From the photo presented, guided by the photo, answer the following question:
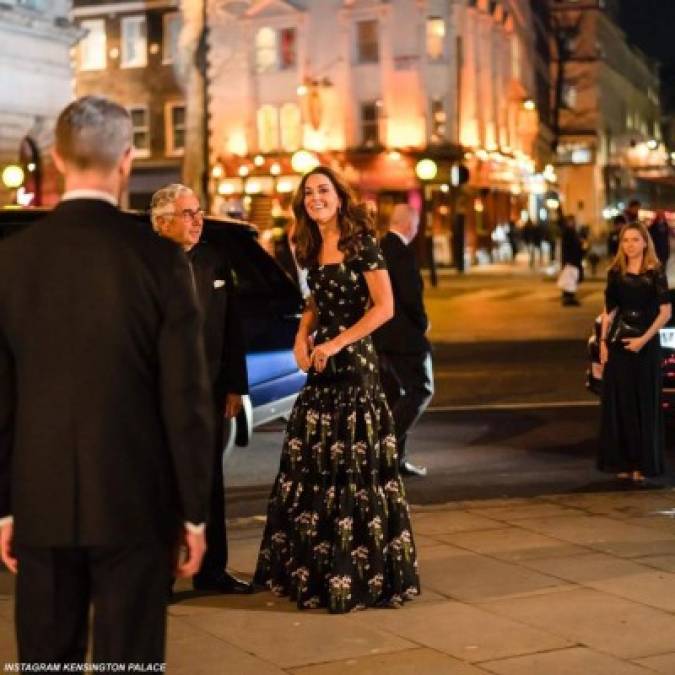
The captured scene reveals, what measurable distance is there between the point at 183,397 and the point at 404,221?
6.73m

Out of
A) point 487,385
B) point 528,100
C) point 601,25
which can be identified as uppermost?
point 601,25

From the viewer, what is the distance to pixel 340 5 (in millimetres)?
53531

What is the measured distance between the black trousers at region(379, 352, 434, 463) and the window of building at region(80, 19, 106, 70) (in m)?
51.3

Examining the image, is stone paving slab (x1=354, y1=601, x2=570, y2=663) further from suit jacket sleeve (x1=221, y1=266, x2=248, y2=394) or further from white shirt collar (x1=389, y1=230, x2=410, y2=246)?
white shirt collar (x1=389, y1=230, x2=410, y2=246)

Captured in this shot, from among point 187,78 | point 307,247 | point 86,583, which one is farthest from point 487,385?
point 187,78

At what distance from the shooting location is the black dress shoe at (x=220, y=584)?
7066mm

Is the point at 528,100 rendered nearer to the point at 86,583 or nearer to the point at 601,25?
the point at 601,25

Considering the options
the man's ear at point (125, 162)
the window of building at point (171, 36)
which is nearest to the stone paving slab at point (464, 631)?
the man's ear at point (125, 162)

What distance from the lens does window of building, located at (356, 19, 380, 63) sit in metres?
52.8

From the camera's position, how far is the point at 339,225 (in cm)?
698

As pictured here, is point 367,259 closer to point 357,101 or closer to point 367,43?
point 357,101

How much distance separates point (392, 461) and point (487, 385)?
996cm

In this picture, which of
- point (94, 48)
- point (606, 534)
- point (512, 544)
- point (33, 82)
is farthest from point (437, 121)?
point (512, 544)

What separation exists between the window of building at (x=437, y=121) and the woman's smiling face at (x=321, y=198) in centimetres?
4571
